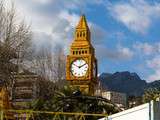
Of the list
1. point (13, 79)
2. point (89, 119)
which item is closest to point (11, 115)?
point (89, 119)

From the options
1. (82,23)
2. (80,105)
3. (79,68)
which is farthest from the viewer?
(82,23)

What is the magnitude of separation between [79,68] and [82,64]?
45cm

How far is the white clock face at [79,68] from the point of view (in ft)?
171

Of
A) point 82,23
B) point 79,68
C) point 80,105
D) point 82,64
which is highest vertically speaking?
point 82,23

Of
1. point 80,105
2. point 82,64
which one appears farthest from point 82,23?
point 80,105

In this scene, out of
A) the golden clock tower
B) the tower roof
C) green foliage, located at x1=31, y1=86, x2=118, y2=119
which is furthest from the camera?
the tower roof

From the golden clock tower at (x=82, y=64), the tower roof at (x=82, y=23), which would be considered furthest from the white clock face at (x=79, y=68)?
the tower roof at (x=82, y=23)

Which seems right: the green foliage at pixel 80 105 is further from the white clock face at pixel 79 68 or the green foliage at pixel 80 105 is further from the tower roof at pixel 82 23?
the tower roof at pixel 82 23

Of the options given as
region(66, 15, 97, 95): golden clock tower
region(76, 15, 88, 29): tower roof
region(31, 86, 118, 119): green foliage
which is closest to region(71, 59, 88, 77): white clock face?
region(66, 15, 97, 95): golden clock tower

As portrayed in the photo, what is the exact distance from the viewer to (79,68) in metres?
53.5

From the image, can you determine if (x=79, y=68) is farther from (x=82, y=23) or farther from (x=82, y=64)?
(x=82, y=23)

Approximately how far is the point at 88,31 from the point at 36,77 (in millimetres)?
7284

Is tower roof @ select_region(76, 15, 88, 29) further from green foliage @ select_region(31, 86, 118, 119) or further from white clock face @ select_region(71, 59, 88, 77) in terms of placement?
green foliage @ select_region(31, 86, 118, 119)

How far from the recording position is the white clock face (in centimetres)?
5225
